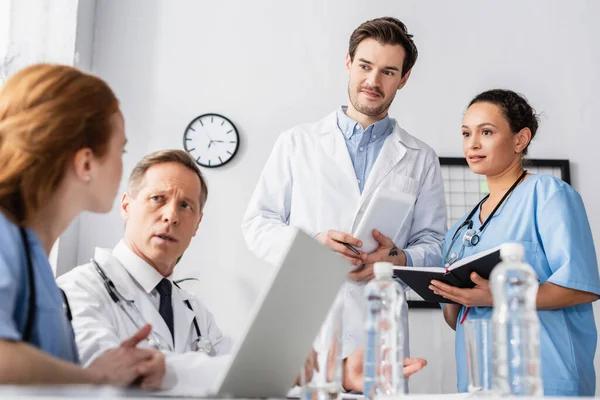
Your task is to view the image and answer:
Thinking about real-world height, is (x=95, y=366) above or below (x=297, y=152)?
below

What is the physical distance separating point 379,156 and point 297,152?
1.07 ft

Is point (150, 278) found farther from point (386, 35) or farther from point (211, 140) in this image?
point (211, 140)

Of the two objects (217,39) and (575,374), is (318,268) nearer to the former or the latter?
(575,374)

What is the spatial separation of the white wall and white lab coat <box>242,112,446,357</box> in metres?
0.93

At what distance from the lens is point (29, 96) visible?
111 cm

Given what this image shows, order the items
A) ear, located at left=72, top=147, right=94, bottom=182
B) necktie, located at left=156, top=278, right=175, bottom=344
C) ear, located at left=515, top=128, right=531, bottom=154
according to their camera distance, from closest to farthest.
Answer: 1. ear, located at left=72, top=147, right=94, bottom=182
2. necktie, located at left=156, top=278, right=175, bottom=344
3. ear, located at left=515, top=128, right=531, bottom=154

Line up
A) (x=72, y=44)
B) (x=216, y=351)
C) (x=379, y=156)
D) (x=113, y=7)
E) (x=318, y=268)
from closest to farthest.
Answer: (x=318, y=268), (x=216, y=351), (x=379, y=156), (x=72, y=44), (x=113, y=7)

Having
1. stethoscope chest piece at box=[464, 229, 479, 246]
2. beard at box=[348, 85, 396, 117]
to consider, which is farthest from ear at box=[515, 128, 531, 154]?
beard at box=[348, 85, 396, 117]

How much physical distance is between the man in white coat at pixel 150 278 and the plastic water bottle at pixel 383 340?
377 millimetres

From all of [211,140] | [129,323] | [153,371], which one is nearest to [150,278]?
[129,323]

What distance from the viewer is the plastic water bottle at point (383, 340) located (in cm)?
113

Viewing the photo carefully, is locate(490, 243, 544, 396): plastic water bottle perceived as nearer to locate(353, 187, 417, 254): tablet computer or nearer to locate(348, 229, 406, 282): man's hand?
locate(353, 187, 417, 254): tablet computer

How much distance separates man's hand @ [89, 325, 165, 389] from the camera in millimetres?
1104

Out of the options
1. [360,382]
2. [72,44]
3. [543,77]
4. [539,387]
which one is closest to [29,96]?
[360,382]
